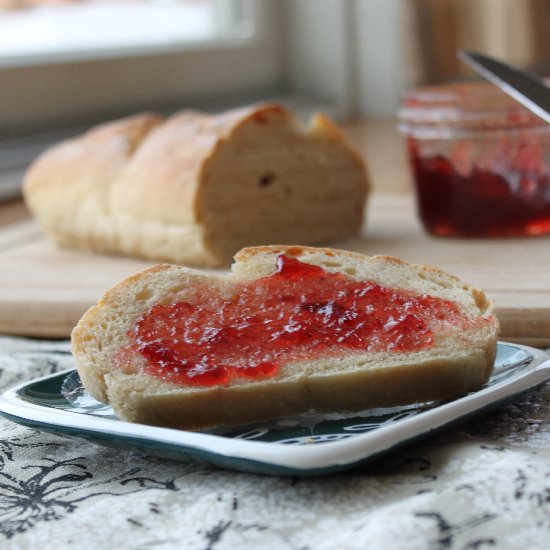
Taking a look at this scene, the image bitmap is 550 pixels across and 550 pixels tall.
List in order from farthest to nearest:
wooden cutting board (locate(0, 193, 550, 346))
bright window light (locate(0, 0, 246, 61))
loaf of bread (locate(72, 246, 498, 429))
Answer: bright window light (locate(0, 0, 246, 61)), wooden cutting board (locate(0, 193, 550, 346)), loaf of bread (locate(72, 246, 498, 429))

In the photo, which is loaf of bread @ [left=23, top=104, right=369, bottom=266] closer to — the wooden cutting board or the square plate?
the wooden cutting board

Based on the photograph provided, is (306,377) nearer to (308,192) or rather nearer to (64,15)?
(308,192)

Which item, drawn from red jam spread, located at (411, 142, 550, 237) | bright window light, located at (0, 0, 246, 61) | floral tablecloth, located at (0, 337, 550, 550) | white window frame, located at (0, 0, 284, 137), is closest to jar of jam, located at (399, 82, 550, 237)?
red jam spread, located at (411, 142, 550, 237)

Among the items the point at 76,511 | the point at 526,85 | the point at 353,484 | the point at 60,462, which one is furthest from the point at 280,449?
the point at 526,85

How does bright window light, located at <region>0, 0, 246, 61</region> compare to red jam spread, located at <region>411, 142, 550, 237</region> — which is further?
bright window light, located at <region>0, 0, 246, 61</region>

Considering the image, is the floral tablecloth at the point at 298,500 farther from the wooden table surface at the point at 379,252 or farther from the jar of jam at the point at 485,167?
the jar of jam at the point at 485,167

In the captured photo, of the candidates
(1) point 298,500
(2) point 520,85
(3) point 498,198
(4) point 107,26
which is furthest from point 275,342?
(4) point 107,26
